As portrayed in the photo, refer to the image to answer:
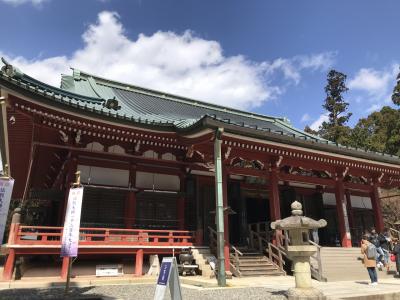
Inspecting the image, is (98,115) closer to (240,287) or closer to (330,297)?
(240,287)

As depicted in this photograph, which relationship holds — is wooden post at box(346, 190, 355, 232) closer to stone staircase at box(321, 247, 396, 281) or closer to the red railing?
stone staircase at box(321, 247, 396, 281)

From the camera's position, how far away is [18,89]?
359 inches

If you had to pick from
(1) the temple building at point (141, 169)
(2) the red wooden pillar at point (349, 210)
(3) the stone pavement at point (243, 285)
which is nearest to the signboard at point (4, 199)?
(1) the temple building at point (141, 169)

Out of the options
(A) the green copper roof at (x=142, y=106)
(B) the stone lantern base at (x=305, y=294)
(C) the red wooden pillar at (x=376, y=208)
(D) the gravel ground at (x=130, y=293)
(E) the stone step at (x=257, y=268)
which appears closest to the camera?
(B) the stone lantern base at (x=305, y=294)

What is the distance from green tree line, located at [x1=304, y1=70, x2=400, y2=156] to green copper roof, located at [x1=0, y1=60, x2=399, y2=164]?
18.0m

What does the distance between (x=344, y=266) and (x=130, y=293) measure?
310 inches

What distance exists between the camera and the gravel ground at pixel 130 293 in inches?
286

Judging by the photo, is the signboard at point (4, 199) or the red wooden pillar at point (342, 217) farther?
the red wooden pillar at point (342, 217)

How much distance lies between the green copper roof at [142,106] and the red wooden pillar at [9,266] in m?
4.44

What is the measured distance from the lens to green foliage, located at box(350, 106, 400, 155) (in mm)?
35916

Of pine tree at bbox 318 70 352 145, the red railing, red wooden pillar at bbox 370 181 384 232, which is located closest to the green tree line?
pine tree at bbox 318 70 352 145

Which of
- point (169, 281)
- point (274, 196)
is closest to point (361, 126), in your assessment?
point (274, 196)

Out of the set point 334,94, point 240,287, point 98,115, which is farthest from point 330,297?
point 334,94

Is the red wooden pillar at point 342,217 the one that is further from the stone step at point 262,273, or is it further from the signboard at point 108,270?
the signboard at point 108,270
